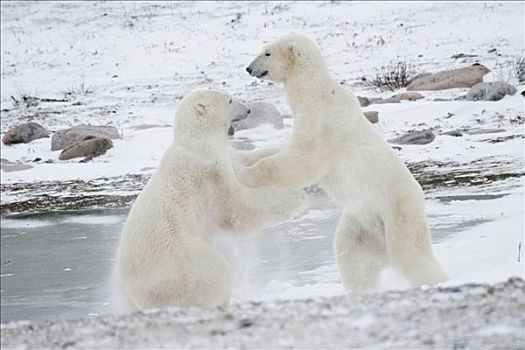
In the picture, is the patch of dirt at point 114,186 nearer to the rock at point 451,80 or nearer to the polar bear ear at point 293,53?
the polar bear ear at point 293,53

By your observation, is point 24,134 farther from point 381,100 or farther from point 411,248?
point 411,248

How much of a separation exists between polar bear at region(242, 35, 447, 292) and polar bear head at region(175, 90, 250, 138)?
0.23 metres

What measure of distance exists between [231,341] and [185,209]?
184cm

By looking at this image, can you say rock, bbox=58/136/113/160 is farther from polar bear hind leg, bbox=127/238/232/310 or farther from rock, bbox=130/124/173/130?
polar bear hind leg, bbox=127/238/232/310

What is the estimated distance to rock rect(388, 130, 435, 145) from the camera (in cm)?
1004

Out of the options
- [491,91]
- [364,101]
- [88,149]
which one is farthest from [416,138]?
[88,149]

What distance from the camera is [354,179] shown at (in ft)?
14.5

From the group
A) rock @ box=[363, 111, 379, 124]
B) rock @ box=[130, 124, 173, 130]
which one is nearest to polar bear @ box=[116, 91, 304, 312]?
rock @ box=[363, 111, 379, 124]

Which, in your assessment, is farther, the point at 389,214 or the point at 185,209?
the point at 389,214

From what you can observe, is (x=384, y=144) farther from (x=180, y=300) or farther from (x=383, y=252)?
(x=180, y=300)

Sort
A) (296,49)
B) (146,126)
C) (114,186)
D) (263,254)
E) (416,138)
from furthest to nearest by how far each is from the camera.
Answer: (146,126), (416,138), (114,186), (263,254), (296,49)

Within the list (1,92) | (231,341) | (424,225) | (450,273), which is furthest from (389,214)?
(1,92)

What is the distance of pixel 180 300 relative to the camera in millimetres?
3656

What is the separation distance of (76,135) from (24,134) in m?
1.26
